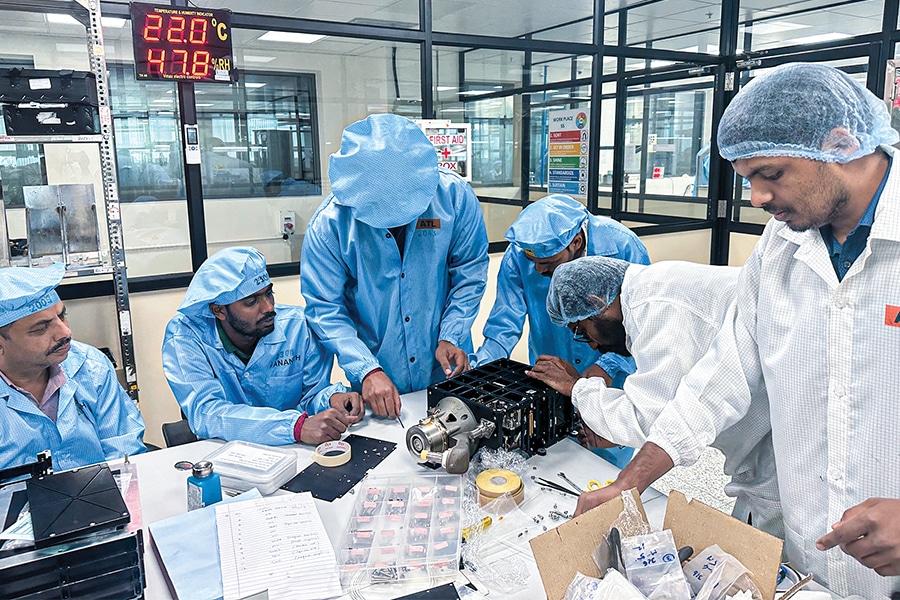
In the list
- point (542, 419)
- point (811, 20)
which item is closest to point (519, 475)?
point (542, 419)

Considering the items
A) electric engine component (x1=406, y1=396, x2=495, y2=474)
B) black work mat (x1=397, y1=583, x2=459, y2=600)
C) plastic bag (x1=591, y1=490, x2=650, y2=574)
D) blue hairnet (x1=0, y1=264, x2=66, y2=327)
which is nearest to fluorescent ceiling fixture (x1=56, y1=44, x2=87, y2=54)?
blue hairnet (x1=0, y1=264, x2=66, y2=327)

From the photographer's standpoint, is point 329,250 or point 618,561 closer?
point 618,561

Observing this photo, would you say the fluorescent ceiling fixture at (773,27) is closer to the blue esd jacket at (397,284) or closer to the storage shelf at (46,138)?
the blue esd jacket at (397,284)

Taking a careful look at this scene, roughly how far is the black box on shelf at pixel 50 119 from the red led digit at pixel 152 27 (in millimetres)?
520

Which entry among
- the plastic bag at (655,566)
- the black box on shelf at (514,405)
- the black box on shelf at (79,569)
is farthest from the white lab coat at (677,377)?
the black box on shelf at (79,569)

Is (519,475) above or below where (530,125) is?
below

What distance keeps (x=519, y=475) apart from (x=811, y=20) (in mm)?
4561

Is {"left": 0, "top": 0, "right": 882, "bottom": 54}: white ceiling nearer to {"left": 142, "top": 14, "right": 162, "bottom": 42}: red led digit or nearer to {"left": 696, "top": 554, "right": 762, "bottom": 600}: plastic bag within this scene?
{"left": 142, "top": 14, "right": 162, "bottom": 42}: red led digit

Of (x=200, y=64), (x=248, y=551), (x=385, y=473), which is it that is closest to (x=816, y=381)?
(x=385, y=473)

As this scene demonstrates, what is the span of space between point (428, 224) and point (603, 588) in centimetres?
128

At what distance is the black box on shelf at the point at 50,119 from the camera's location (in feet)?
7.09

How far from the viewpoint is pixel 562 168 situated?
14.1 feet

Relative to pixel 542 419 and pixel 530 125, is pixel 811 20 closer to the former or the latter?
pixel 530 125

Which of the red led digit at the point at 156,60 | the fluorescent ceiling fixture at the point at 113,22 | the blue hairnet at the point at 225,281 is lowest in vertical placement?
the blue hairnet at the point at 225,281
